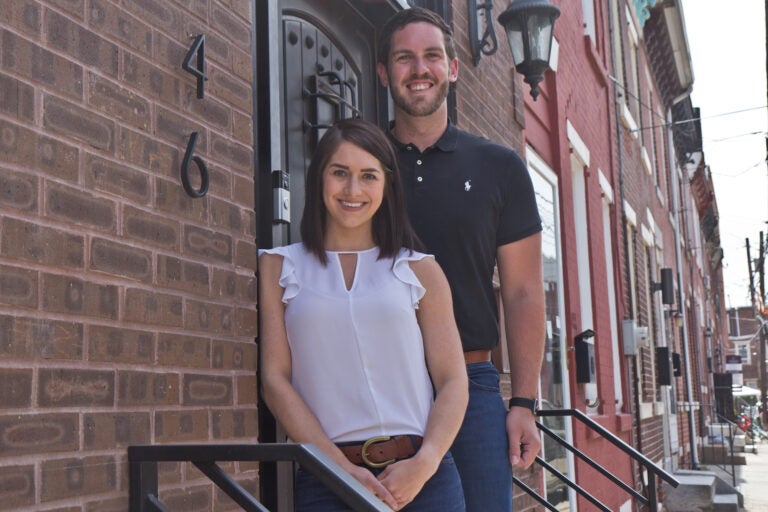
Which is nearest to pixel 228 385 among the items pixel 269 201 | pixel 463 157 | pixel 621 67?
pixel 269 201

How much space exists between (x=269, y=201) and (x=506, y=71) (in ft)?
11.0

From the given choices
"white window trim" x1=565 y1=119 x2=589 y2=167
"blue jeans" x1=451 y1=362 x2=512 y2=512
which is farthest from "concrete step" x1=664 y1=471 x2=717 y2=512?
"blue jeans" x1=451 y1=362 x2=512 y2=512

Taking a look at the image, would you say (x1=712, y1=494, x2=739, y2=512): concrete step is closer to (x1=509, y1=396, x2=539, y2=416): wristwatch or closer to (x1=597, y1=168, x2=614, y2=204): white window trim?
(x1=597, y1=168, x2=614, y2=204): white window trim

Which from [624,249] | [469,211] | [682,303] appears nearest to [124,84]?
[469,211]

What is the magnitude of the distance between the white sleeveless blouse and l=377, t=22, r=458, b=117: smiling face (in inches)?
29.6

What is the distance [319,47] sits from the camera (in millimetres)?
3531

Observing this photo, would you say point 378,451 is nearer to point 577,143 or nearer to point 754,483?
point 577,143

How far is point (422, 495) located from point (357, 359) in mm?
347

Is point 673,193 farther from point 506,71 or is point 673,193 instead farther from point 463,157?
point 463,157

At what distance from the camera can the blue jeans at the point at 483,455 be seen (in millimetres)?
2447

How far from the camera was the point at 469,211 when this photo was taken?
2631 mm

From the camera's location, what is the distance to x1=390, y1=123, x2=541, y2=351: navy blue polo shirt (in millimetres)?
2617

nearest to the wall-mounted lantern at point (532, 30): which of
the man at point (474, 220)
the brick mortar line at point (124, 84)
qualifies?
A: the man at point (474, 220)

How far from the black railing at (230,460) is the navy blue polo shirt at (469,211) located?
95 cm
